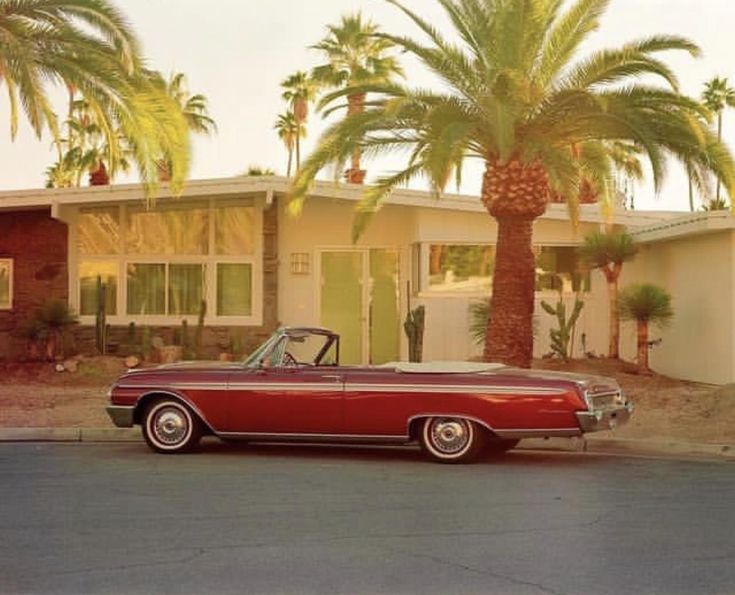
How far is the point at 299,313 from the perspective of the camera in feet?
77.2

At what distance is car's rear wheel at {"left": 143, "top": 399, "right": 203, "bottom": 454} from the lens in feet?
38.8

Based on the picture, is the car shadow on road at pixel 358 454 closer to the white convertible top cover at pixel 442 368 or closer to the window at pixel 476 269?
the white convertible top cover at pixel 442 368

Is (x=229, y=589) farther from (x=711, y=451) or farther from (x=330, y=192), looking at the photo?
(x=330, y=192)

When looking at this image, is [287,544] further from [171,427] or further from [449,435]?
[171,427]

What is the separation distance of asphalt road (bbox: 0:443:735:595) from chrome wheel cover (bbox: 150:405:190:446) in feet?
0.99

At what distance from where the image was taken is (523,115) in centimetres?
1639

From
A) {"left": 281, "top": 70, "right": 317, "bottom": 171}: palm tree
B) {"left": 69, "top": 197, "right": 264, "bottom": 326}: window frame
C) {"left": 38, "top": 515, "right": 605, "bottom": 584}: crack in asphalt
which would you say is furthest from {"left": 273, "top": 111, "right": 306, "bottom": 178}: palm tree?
{"left": 38, "top": 515, "right": 605, "bottom": 584}: crack in asphalt

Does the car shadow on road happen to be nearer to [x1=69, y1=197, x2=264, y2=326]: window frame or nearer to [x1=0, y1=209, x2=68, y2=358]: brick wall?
[x1=69, y1=197, x2=264, y2=326]: window frame

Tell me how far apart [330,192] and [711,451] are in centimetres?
1113

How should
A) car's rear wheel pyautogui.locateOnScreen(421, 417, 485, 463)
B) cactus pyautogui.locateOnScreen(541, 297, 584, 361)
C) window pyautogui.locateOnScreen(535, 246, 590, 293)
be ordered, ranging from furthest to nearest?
window pyautogui.locateOnScreen(535, 246, 590, 293) → cactus pyautogui.locateOnScreen(541, 297, 584, 361) → car's rear wheel pyautogui.locateOnScreen(421, 417, 485, 463)

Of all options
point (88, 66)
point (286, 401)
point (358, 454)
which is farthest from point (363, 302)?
point (286, 401)

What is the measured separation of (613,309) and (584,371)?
1.93 meters

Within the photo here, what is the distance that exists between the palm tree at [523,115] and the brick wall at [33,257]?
809cm

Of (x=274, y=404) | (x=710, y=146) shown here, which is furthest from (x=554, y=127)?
(x=274, y=404)
